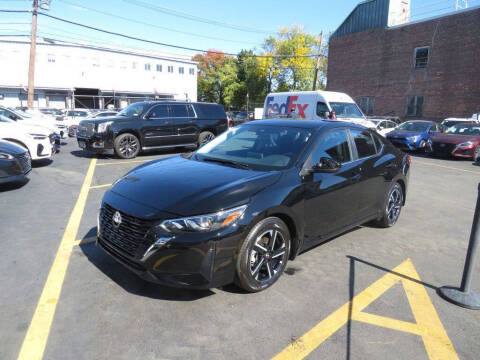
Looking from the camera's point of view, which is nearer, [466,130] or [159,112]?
[159,112]

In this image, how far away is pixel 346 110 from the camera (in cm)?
1454

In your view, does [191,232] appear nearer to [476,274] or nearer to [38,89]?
[476,274]

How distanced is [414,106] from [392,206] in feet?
84.2

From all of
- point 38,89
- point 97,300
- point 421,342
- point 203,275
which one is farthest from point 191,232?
point 38,89

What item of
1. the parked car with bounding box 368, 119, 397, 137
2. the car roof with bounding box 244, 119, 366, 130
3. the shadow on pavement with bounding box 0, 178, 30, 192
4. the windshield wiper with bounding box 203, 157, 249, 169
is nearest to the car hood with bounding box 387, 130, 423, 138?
the parked car with bounding box 368, 119, 397, 137

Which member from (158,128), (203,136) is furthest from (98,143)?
(203,136)

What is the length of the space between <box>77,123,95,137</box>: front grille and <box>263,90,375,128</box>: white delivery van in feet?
24.6

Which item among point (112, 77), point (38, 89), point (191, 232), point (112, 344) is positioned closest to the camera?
point (112, 344)

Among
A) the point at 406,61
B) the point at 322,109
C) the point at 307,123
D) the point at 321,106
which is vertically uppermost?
the point at 406,61

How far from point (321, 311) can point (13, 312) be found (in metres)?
2.53

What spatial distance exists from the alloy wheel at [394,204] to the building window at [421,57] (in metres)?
25.5

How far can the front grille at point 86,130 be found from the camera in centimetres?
1042

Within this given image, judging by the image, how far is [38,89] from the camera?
125 ft

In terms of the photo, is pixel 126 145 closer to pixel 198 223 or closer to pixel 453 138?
pixel 198 223
